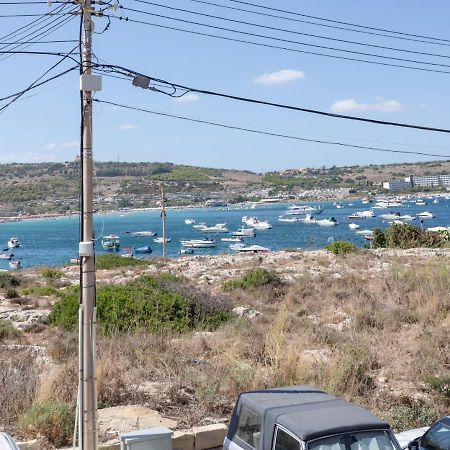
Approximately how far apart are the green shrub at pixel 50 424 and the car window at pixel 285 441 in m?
3.52

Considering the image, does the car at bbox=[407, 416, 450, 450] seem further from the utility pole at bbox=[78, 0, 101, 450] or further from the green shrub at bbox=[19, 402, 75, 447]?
the green shrub at bbox=[19, 402, 75, 447]

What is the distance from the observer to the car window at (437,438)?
26.7 ft

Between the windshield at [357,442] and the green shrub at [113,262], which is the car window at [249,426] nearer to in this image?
the windshield at [357,442]

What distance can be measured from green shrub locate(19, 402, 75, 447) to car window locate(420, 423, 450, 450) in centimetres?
482

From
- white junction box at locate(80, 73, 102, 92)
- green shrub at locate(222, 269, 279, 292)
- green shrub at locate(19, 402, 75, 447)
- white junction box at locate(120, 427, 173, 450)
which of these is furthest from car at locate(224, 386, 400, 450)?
green shrub at locate(222, 269, 279, 292)

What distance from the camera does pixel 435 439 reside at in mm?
8312

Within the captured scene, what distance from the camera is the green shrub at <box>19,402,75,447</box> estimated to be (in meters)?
9.20

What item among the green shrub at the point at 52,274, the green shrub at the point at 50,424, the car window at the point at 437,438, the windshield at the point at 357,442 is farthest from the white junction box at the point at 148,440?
the green shrub at the point at 52,274

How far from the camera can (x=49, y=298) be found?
26594 mm

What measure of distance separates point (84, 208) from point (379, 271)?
2065 centimetres

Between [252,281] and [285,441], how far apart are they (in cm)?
1811

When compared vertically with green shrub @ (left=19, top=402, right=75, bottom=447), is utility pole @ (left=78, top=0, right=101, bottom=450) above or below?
above

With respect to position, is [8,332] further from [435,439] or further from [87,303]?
[435,439]

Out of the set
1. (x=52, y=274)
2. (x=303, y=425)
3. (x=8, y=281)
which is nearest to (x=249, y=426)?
(x=303, y=425)
